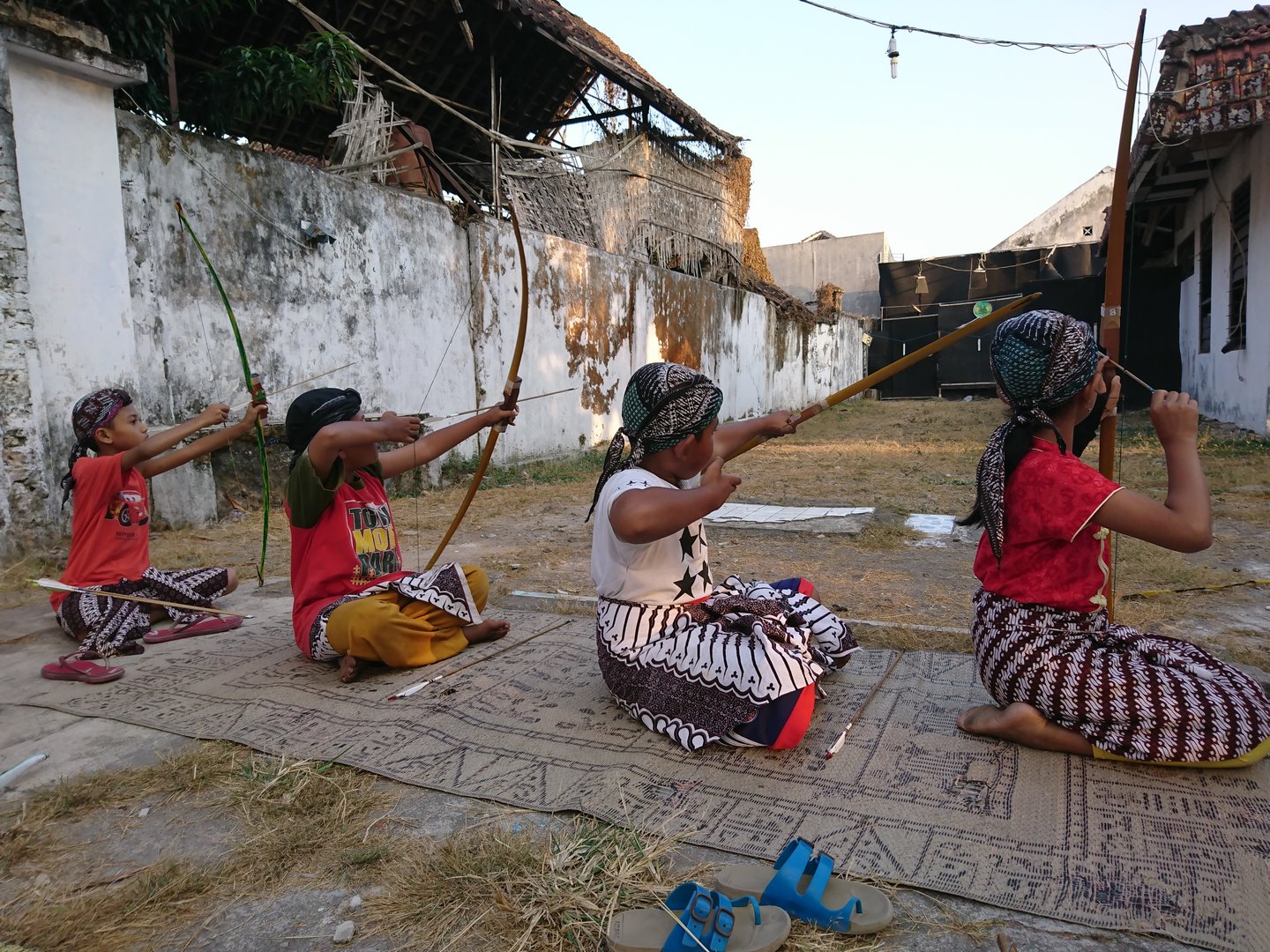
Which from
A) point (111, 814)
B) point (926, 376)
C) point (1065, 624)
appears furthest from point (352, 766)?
point (926, 376)

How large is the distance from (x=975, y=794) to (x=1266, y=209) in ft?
31.6

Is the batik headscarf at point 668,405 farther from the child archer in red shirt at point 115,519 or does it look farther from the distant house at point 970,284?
the distant house at point 970,284

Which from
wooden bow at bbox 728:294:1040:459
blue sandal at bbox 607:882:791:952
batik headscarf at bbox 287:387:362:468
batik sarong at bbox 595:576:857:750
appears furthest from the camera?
batik headscarf at bbox 287:387:362:468

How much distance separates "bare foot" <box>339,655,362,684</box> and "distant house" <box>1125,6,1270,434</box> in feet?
11.6

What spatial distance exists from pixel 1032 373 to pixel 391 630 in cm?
233

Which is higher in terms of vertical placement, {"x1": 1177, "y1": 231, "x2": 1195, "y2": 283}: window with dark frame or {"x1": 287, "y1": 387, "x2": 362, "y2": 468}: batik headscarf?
{"x1": 1177, "y1": 231, "x2": 1195, "y2": 283}: window with dark frame

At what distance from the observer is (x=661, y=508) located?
2.20 m

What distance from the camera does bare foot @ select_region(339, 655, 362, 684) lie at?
308 centimetres

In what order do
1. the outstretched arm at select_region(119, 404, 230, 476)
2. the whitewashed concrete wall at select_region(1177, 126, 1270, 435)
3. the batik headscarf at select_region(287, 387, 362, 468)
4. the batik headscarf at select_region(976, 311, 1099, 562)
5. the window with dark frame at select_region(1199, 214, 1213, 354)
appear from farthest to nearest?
1. the window with dark frame at select_region(1199, 214, 1213, 354)
2. the whitewashed concrete wall at select_region(1177, 126, 1270, 435)
3. the outstretched arm at select_region(119, 404, 230, 476)
4. the batik headscarf at select_region(287, 387, 362, 468)
5. the batik headscarf at select_region(976, 311, 1099, 562)

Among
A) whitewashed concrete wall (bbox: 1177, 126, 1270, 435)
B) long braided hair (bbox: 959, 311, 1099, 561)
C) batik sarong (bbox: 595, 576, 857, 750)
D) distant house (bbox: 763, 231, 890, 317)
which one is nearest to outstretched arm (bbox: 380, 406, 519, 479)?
batik sarong (bbox: 595, 576, 857, 750)

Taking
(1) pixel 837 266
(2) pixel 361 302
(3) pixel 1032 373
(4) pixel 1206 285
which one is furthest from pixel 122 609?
(1) pixel 837 266

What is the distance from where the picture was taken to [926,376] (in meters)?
26.7

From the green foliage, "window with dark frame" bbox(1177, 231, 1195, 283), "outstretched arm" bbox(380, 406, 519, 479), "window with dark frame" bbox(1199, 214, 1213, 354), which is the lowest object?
"outstretched arm" bbox(380, 406, 519, 479)

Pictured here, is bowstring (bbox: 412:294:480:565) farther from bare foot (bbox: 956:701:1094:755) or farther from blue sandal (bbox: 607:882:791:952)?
blue sandal (bbox: 607:882:791:952)
